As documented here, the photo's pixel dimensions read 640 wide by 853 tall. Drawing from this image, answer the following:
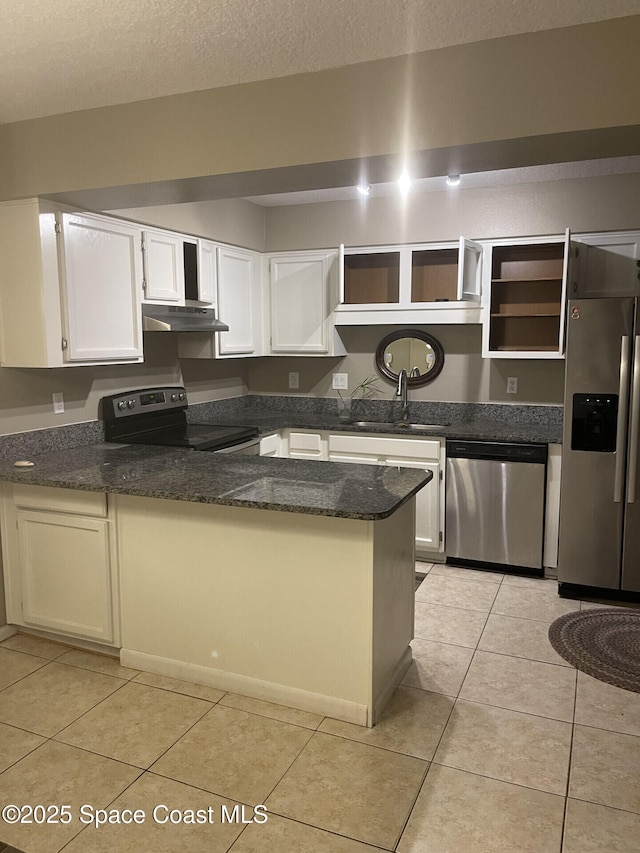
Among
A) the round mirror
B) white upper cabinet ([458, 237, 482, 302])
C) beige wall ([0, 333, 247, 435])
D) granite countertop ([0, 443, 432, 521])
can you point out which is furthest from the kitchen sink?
granite countertop ([0, 443, 432, 521])

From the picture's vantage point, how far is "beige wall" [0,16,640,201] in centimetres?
204

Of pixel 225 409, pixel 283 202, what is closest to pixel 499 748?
pixel 225 409

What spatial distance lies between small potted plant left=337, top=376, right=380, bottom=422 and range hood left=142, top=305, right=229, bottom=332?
48.2 inches

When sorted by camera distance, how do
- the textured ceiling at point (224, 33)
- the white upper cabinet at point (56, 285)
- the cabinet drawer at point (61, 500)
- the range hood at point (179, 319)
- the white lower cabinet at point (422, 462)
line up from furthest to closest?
the white lower cabinet at point (422, 462) < the range hood at point (179, 319) < the white upper cabinet at point (56, 285) < the cabinet drawer at point (61, 500) < the textured ceiling at point (224, 33)

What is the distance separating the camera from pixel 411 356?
16.1 ft

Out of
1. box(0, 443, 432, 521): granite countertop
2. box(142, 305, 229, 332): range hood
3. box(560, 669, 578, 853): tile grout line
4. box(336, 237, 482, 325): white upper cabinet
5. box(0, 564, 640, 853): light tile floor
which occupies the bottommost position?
box(560, 669, 578, 853): tile grout line

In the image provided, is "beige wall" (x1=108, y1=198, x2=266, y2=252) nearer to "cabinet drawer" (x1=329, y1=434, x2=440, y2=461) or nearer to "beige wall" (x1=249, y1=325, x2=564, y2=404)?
"beige wall" (x1=249, y1=325, x2=564, y2=404)

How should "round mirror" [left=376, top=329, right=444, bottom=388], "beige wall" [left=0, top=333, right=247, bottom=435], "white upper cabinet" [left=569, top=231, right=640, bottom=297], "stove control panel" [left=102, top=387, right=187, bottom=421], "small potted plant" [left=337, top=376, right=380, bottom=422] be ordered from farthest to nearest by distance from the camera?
"small potted plant" [left=337, top=376, right=380, bottom=422] → "round mirror" [left=376, top=329, right=444, bottom=388] → "white upper cabinet" [left=569, top=231, right=640, bottom=297] → "stove control panel" [left=102, top=387, right=187, bottom=421] → "beige wall" [left=0, top=333, right=247, bottom=435]

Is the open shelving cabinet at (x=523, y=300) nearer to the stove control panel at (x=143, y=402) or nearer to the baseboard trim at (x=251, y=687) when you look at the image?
the stove control panel at (x=143, y=402)

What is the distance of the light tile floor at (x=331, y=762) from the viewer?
2.00 meters

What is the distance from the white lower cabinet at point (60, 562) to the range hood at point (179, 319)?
1.12m

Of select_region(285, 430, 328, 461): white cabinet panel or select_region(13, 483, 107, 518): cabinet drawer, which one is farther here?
select_region(285, 430, 328, 461): white cabinet panel

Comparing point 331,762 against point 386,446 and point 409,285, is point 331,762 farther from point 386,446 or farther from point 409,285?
point 409,285

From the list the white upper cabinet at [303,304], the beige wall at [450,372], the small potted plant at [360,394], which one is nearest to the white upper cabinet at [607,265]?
the beige wall at [450,372]
